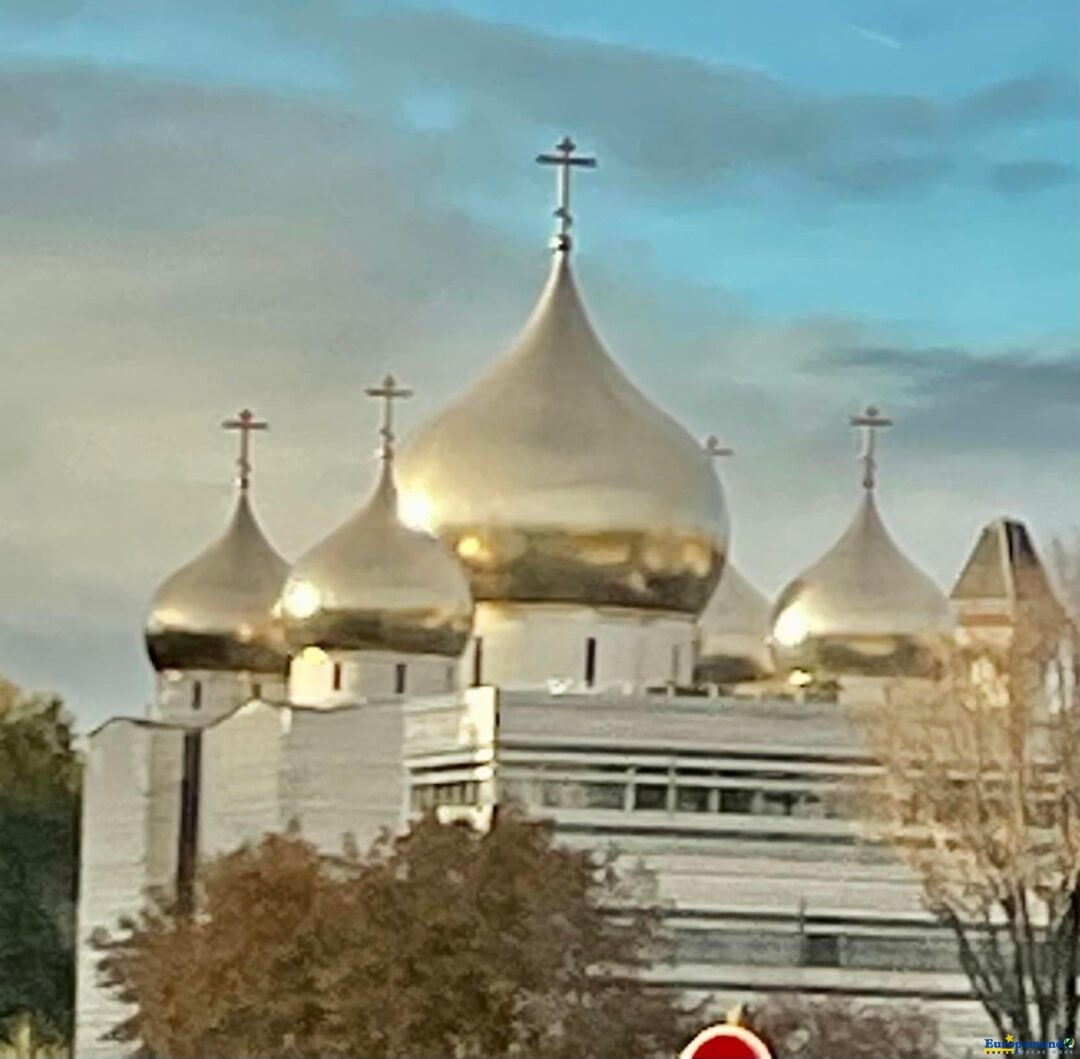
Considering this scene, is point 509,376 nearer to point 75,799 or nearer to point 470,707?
point 470,707

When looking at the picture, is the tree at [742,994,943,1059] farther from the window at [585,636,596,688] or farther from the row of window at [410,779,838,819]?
the window at [585,636,596,688]

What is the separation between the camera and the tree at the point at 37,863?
1470 inches

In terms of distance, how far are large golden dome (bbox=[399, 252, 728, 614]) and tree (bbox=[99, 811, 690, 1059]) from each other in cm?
444

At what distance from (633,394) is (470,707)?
112 inches

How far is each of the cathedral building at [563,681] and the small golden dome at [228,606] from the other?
25 mm

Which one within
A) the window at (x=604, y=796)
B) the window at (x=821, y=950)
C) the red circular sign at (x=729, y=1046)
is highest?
the window at (x=604, y=796)

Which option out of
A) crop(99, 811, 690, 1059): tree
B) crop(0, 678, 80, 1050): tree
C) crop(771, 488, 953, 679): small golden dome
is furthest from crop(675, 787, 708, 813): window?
crop(0, 678, 80, 1050): tree

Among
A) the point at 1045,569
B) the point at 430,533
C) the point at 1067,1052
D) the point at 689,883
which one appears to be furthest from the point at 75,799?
the point at 1067,1052

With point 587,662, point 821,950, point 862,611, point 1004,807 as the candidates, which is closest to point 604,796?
point 821,950

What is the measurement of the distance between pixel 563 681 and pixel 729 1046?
78.0ft

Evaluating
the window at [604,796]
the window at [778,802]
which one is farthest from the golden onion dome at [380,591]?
the window at [778,802]

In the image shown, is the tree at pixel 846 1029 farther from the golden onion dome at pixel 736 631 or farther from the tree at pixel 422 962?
the golden onion dome at pixel 736 631

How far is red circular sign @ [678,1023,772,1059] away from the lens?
761cm

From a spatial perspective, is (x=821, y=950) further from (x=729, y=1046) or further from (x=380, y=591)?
(x=729, y=1046)
